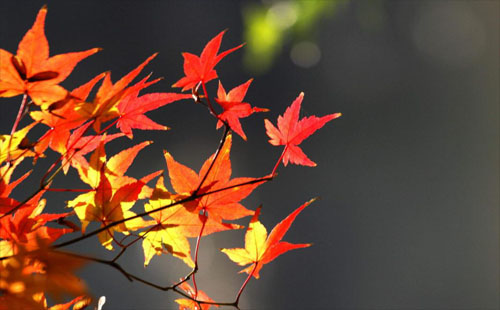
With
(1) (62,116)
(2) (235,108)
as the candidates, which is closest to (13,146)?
(1) (62,116)

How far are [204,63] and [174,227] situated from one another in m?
0.11

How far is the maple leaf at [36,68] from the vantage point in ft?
0.80

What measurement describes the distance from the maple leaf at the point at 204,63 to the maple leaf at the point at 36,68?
0.08 meters

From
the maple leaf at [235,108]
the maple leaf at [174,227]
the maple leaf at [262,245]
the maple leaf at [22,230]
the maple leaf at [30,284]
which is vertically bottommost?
the maple leaf at [262,245]

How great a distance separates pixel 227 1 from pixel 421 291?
139 centimetres

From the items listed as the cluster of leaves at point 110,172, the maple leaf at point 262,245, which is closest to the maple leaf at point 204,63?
the cluster of leaves at point 110,172

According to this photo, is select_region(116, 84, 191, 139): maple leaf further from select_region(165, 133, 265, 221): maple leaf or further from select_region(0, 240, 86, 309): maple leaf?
select_region(0, 240, 86, 309): maple leaf

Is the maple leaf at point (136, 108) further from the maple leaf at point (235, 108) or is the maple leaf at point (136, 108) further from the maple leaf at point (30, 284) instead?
the maple leaf at point (30, 284)

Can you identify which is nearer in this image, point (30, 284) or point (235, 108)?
point (30, 284)

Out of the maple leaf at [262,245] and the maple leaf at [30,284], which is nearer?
the maple leaf at [30,284]

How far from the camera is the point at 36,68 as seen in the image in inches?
9.9

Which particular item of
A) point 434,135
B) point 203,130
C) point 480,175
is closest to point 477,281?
point 480,175

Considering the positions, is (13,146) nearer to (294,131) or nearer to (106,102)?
(106,102)

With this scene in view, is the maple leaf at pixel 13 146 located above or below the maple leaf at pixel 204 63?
below
